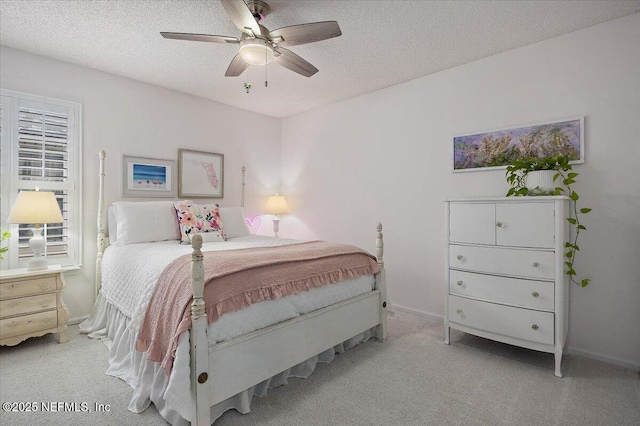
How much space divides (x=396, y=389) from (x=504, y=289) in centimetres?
112

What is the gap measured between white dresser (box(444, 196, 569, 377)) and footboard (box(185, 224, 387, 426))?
2.68ft

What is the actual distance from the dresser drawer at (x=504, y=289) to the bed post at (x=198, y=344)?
2.03 m

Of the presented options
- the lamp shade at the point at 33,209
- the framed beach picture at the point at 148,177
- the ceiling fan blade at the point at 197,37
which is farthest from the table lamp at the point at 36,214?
the ceiling fan blade at the point at 197,37

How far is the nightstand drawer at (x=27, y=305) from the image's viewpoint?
2541 mm

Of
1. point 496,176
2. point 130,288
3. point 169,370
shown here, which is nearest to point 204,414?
point 169,370

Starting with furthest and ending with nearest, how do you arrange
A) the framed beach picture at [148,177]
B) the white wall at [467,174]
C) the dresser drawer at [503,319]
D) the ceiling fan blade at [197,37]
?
the framed beach picture at [148,177] < the white wall at [467,174] < the dresser drawer at [503,319] < the ceiling fan blade at [197,37]

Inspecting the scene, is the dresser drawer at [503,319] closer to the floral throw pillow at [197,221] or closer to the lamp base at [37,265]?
the floral throw pillow at [197,221]

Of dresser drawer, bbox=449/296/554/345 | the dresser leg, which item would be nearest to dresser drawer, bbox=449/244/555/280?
dresser drawer, bbox=449/296/554/345

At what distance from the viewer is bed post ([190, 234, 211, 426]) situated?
5.24ft

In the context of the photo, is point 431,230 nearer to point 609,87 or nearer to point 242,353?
point 609,87

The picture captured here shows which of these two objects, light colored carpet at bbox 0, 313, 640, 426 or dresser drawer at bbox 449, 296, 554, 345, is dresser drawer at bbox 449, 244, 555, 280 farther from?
light colored carpet at bbox 0, 313, 640, 426

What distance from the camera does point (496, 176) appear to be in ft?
9.87

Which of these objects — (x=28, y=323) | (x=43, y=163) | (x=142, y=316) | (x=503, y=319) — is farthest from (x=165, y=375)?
(x=43, y=163)

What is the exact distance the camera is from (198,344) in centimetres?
160
